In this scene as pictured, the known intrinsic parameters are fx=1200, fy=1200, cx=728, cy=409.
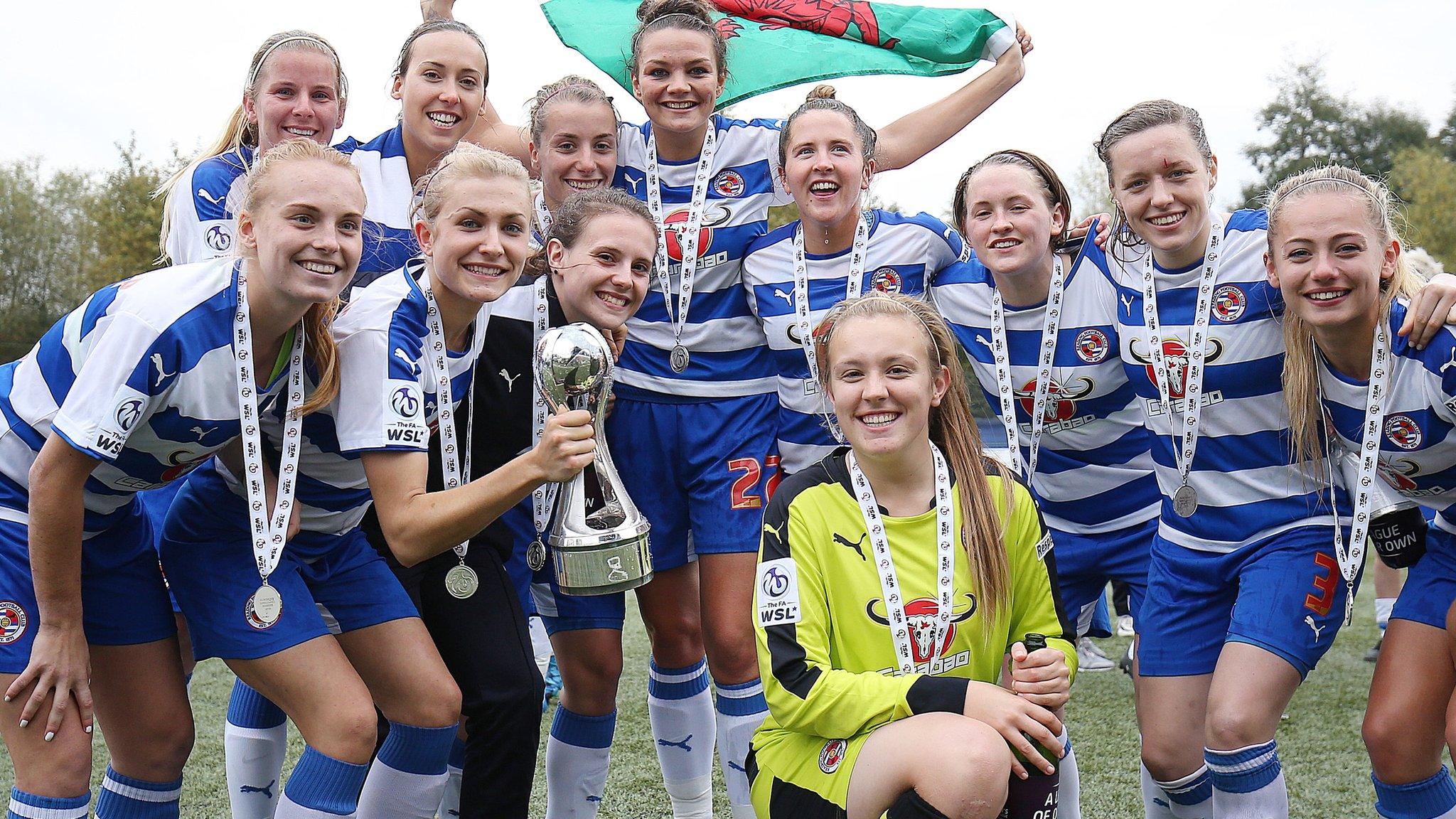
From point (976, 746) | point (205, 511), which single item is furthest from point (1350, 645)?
point (205, 511)

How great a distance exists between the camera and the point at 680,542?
3.79 meters

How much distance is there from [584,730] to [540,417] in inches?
38.2

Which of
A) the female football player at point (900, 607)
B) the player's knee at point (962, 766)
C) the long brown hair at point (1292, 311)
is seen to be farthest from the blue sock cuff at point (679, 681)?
the long brown hair at point (1292, 311)

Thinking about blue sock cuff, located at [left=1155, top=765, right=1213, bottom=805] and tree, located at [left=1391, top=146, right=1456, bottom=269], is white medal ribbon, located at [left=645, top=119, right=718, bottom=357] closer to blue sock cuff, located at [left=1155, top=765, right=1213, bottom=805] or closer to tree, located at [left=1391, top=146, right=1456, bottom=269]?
blue sock cuff, located at [left=1155, top=765, right=1213, bottom=805]

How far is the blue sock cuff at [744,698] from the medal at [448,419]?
0.86m

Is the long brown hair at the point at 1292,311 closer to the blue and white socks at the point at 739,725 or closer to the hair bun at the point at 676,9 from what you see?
the blue and white socks at the point at 739,725

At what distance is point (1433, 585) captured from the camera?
9.46 ft

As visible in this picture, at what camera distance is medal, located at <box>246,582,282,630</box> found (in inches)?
107

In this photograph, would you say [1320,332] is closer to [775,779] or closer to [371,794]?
[775,779]

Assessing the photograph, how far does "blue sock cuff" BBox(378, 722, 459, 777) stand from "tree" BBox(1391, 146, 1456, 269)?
36.6 m

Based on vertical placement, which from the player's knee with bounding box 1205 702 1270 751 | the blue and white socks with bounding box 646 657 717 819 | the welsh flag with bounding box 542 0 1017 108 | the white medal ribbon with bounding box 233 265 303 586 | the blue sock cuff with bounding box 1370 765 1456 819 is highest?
the welsh flag with bounding box 542 0 1017 108

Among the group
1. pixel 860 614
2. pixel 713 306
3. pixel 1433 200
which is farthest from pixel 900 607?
pixel 1433 200

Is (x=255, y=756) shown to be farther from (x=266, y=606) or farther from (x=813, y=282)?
(x=813, y=282)

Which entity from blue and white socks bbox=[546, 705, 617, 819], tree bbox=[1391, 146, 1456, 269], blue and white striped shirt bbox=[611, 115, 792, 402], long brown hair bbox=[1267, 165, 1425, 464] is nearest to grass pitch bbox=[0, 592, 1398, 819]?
blue and white socks bbox=[546, 705, 617, 819]
